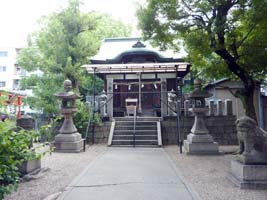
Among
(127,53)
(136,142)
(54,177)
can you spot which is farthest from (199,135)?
(127,53)

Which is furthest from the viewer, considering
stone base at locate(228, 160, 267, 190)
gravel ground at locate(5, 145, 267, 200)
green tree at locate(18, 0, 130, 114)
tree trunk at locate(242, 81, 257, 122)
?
green tree at locate(18, 0, 130, 114)

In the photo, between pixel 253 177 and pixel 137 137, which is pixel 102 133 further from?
pixel 253 177

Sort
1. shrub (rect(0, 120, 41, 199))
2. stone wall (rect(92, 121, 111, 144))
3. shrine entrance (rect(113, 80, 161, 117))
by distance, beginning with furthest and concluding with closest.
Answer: shrine entrance (rect(113, 80, 161, 117)) < stone wall (rect(92, 121, 111, 144)) < shrub (rect(0, 120, 41, 199))

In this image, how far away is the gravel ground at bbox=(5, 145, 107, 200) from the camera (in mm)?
4594

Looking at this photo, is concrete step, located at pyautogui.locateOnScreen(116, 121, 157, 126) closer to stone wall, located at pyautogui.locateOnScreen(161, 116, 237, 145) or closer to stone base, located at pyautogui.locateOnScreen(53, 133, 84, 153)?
stone wall, located at pyautogui.locateOnScreen(161, 116, 237, 145)

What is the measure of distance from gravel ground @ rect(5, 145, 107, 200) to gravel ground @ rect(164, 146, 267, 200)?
2.72m

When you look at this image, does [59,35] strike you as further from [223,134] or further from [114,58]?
[223,134]

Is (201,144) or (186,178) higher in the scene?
(201,144)

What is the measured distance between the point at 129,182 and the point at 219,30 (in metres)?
5.30

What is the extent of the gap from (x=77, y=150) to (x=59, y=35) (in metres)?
7.72

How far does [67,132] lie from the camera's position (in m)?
10.0

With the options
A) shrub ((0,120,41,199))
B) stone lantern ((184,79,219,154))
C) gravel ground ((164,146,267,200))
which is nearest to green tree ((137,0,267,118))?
stone lantern ((184,79,219,154))

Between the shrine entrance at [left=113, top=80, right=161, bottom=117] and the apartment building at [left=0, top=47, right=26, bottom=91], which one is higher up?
the apartment building at [left=0, top=47, right=26, bottom=91]

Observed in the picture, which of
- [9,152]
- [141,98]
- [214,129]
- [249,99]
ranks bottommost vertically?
[214,129]
